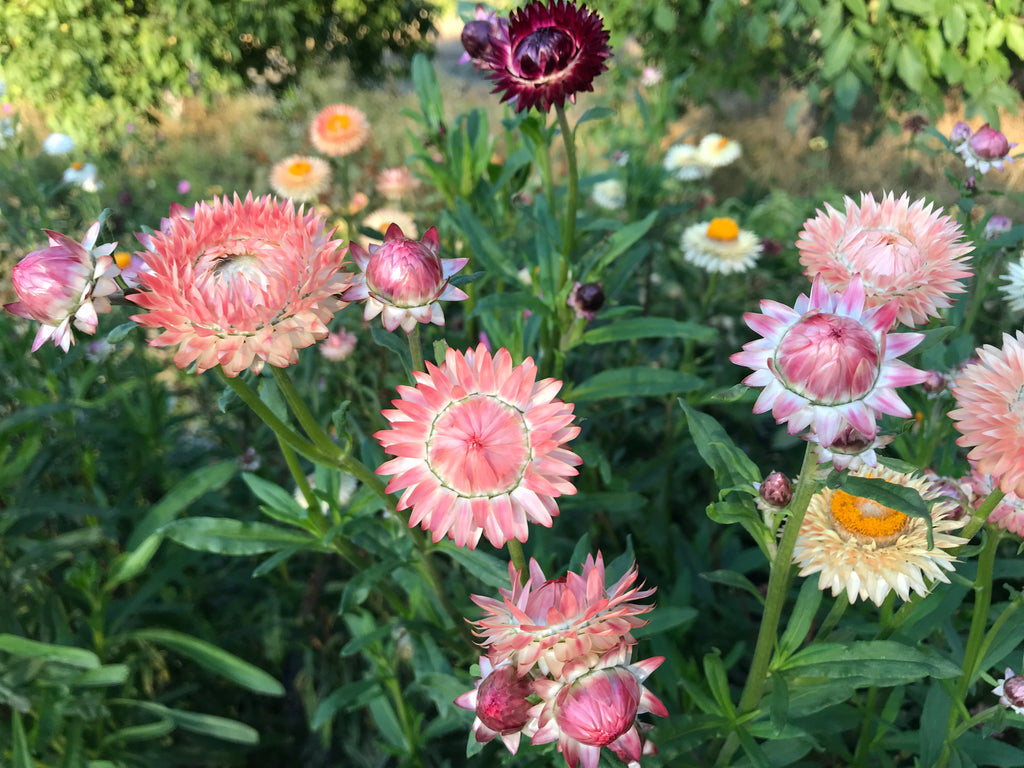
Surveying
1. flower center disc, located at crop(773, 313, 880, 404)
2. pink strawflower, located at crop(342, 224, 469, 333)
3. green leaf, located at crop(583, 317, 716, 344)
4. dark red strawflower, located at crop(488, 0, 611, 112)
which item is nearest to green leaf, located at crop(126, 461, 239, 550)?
pink strawflower, located at crop(342, 224, 469, 333)

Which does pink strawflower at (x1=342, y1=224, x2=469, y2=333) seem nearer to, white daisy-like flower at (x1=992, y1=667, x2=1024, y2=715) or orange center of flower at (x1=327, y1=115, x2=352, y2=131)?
white daisy-like flower at (x1=992, y1=667, x2=1024, y2=715)

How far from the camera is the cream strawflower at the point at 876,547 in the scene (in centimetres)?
105

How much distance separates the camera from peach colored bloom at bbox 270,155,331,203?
3.23 metres

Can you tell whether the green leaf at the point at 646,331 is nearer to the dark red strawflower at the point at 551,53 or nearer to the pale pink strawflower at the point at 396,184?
the dark red strawflower at the point at 551,53

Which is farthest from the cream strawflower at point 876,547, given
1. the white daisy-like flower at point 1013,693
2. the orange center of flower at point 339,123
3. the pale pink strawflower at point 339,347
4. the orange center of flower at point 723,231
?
the orange center of flower at point 339,123

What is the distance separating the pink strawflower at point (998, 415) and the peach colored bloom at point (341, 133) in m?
2.86

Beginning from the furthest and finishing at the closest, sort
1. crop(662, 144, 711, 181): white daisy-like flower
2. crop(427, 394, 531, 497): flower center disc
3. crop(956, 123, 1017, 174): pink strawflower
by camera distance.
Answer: crop(662, 144, 711, 181): white daisy-like flower, crop(956, 123, 1017, 174): pink strawflower, crop(427, 394, 531, 497): flower center disc

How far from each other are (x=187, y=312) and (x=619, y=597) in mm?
669

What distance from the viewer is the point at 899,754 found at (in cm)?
171

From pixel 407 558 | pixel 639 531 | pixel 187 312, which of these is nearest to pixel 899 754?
pixel 639 531

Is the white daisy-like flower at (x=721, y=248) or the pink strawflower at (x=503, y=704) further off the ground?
the white daisy-like flower at (x=721, y=248)

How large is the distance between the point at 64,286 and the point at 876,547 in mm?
1267

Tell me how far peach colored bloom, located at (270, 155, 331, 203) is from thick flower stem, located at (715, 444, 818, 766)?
106 inches

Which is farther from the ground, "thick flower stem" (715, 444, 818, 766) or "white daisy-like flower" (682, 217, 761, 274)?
"white daisy-like flower" (682, 217, 761, 274)
